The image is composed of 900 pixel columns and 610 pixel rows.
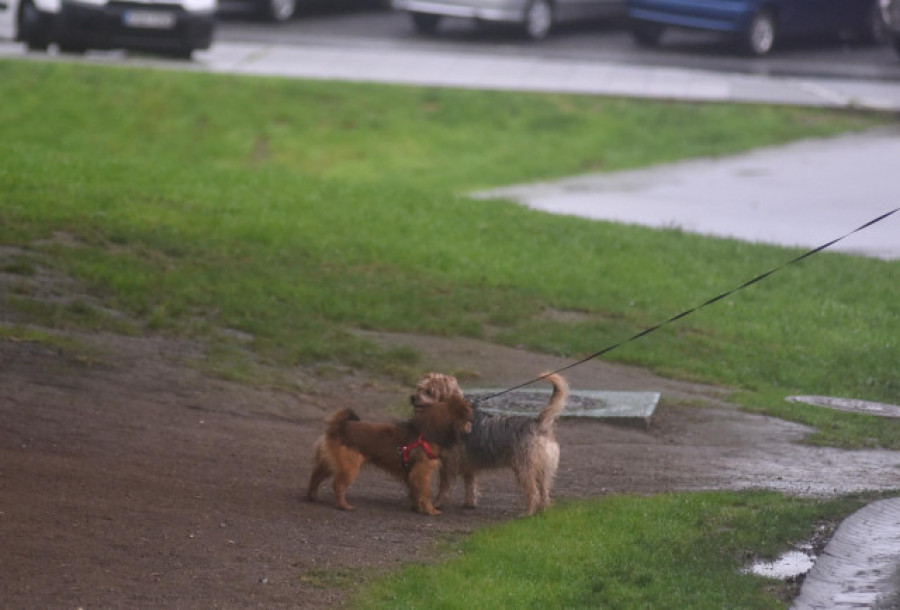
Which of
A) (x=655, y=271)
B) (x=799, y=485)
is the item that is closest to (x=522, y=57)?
(x=655, y=271)

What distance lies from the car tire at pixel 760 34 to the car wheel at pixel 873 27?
315 centimetres

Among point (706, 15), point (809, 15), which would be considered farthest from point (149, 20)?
point (809, 15)

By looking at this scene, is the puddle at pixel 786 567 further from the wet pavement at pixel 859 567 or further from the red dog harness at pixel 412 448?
the red dog harness at pixel 412 448

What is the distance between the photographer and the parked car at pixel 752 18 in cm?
2852

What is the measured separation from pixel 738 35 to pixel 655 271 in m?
15.8

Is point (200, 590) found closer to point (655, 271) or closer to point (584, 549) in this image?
point (584, 549)

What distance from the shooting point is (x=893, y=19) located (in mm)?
28031

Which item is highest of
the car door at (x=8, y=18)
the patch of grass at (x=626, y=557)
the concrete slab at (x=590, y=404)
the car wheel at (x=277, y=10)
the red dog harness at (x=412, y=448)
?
the car door at (x=8, y=18)

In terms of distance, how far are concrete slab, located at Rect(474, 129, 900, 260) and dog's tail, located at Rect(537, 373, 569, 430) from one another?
7771mm

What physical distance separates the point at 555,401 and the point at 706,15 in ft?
71.6

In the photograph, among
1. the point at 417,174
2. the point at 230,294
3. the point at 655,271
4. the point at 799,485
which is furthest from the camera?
the point at 417,174

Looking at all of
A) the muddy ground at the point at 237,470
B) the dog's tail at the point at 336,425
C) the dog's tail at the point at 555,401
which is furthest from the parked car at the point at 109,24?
the dog's tail at the point at 555,401

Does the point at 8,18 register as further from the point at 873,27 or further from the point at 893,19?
the point at 873,27

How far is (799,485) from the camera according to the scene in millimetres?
8891
